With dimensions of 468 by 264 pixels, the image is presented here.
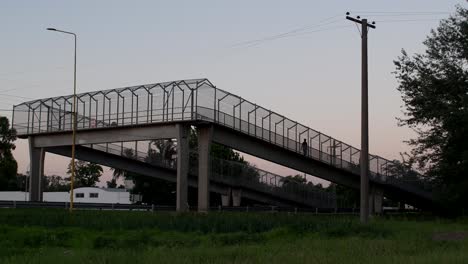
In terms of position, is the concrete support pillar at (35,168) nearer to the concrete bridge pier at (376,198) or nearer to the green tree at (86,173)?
the concrete bridge pier at (376,198)

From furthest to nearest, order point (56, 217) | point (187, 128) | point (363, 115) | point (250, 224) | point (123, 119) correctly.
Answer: point (123, 119) → point (187, 128) → point (363, 115) → point (56, 217) → point (250, 224)

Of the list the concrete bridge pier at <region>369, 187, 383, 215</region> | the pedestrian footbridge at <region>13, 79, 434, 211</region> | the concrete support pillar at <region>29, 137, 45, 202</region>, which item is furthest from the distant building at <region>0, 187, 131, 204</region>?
the concrete bridge pier at <region>369, 187, 383, 215</region>

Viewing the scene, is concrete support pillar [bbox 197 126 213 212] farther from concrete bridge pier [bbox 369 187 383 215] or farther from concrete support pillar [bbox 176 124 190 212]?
concrete bridge pier [bbox 369 187 383 215]

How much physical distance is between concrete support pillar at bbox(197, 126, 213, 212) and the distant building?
5837 cm

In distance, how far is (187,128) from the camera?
5122 centimetres

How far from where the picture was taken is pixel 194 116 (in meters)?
50.4

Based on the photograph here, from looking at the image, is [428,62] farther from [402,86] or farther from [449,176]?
[449,176]

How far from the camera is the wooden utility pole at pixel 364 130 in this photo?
33.5 m

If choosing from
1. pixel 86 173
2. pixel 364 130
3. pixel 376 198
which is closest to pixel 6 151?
pixel 86 173

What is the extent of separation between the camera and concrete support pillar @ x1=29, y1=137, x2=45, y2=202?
61.9 meters

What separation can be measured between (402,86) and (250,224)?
2335cm

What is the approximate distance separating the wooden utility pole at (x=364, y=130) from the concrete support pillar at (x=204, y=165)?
18.8 meters

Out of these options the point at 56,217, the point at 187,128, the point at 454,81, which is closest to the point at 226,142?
the point at 187,128

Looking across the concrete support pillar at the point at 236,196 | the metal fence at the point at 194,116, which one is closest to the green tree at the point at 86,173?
the concrete support pillar at the point at 236,196
